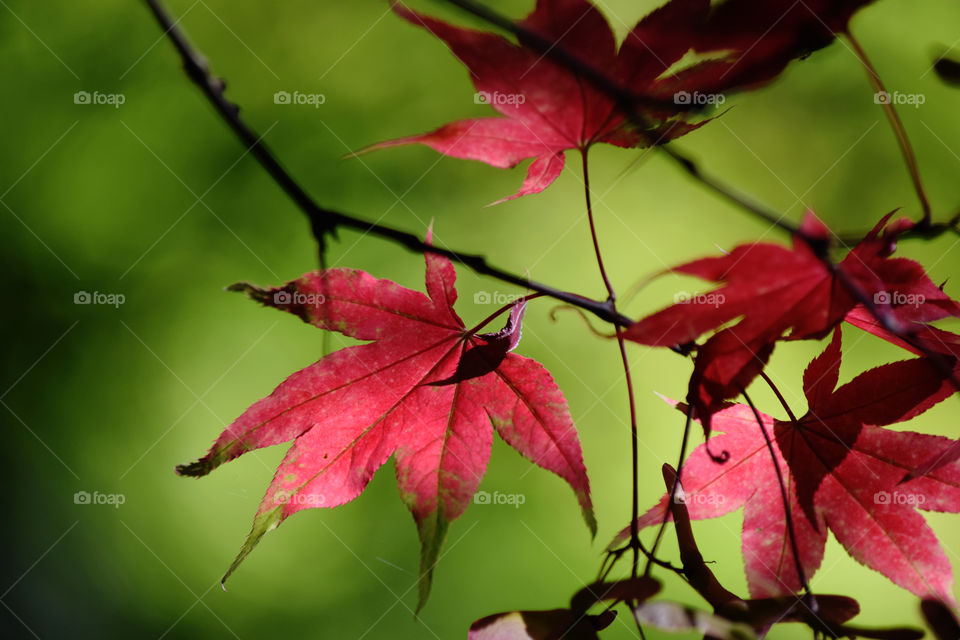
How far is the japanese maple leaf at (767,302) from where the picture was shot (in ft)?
1.28

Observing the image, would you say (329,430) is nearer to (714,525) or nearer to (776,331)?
(776,331)

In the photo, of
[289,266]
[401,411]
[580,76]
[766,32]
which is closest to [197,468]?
[401,411]

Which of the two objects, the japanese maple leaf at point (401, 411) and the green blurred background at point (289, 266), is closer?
the japanese maple leaf at point (401, 411)

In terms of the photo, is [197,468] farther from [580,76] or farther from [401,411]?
[580,76]

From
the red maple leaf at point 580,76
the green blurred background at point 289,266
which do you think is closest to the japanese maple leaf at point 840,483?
the red maple leaf at point 580,76

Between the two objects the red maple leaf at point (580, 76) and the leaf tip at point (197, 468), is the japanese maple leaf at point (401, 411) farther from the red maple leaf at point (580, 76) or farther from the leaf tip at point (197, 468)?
the red maple leaf at point (580, 76)

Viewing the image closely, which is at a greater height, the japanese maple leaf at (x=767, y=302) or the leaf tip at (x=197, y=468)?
the japanese maple leaf at (x=767, y=302)

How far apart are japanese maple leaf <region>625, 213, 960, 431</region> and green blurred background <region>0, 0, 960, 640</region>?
77 cm

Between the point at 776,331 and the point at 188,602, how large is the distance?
1263 mm

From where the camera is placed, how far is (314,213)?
490 millimetres

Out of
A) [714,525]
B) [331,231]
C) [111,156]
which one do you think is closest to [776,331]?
[331,231]

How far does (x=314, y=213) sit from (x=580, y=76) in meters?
0.23

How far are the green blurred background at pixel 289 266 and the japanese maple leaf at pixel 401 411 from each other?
664 mm

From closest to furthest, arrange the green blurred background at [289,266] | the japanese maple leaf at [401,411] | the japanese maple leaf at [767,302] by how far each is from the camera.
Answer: the japanese maple leaf at [767,302]
the japanese maple leaf at [401,411]
the green blurred background at [289,266]
